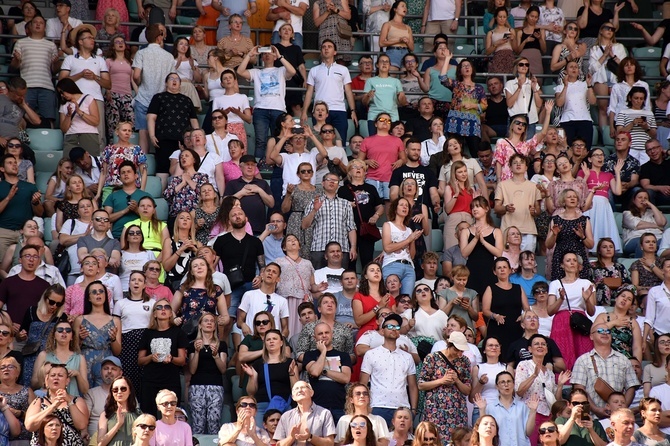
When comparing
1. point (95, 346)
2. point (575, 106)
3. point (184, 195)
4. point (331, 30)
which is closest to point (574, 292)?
point (575, 106)

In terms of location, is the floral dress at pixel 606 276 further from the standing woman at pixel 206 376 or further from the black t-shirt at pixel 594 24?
the black t-shirt at pixel 594 24

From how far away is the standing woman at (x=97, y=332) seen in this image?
11.9 m

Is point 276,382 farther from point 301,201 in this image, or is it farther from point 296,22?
point 296,22

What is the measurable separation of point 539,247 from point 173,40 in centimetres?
552

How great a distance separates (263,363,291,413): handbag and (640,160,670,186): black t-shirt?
5562mm

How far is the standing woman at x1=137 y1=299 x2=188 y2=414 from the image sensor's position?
38.4 feet

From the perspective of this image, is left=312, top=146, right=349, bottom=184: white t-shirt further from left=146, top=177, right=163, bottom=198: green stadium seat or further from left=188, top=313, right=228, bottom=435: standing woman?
left=188, top=313, right=228, bottom=435: standing woman

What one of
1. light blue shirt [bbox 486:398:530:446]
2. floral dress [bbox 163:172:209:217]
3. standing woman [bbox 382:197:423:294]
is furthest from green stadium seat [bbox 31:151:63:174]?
light blue shirt [bbox 486:398:530:446]

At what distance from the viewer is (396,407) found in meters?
11.9

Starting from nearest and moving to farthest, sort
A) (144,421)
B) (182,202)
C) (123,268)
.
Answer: (144,421) < (123,268) < (182,202)

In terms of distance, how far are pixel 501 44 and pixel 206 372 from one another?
690 centimetres

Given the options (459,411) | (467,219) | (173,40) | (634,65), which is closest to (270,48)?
(173,40)

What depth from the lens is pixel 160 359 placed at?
11648 millimetres

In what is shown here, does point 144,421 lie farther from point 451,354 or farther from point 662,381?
point 662,381
